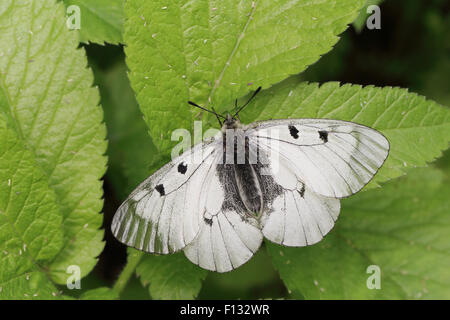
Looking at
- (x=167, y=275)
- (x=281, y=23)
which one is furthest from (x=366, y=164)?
(x=167, y=275)

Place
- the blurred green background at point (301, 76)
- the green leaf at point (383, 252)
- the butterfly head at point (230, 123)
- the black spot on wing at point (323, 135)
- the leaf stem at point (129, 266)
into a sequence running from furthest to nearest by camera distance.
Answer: the blurred green background at point (301, 76)
the green leaf at point (383, 252)
the leaf stem at point (129, 266)
the butterfly head at point (230, 123)
the black spot on wing at point (323, 135)

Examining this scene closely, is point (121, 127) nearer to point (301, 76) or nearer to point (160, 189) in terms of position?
point (301, 76)

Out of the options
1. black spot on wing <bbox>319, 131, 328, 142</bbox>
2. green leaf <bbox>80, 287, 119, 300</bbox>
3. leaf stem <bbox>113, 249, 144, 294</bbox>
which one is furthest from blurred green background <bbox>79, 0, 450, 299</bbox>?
black spot on wing <bbox>319, 131, 328, 142</bbox>

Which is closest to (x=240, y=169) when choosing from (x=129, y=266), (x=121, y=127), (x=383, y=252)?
(x=129, y=266)

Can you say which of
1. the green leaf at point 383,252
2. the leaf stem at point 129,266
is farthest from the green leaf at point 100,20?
the green leaf at point 383,252

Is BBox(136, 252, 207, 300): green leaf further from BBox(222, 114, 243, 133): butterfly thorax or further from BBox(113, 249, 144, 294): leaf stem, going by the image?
BBox(222, 114, 243, 133): butterfly thorax

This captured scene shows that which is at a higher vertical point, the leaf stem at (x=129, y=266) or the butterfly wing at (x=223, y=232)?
the butterfly wing at (x=223, y=232)

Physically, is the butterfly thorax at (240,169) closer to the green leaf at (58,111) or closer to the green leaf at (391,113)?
the green leaf at (391,113)

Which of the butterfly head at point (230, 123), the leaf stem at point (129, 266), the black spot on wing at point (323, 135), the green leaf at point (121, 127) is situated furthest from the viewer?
the green leaf at point (121, 127)
